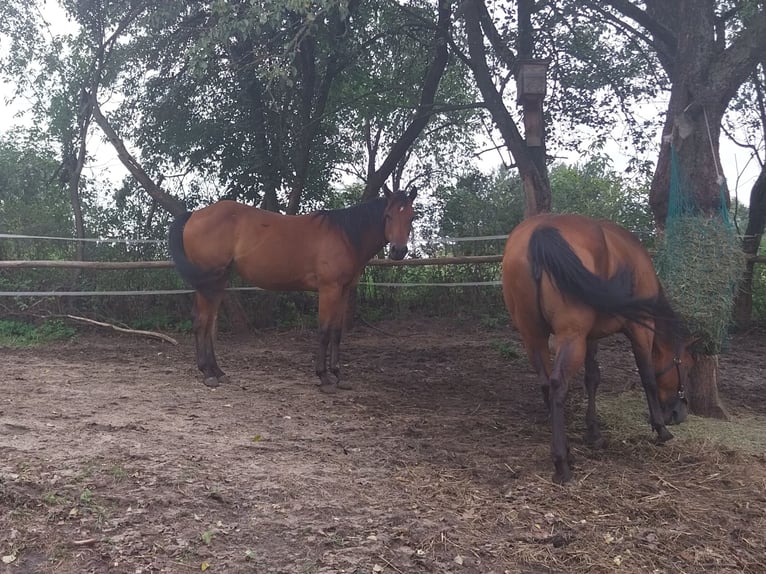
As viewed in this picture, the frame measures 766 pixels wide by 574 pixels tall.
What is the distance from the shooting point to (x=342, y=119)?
9.53 meters

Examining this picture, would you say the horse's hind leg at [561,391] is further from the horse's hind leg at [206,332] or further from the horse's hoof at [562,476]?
the horse's hind leg at [206,332]

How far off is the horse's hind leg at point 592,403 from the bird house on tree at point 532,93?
2.37m

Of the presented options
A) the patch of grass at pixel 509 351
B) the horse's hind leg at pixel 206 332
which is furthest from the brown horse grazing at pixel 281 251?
the patch of grass at pixel 509 351

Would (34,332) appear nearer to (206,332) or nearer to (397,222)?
(206,332)

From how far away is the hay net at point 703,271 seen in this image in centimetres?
391

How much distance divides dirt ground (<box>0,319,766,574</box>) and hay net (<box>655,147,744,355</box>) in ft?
2.31

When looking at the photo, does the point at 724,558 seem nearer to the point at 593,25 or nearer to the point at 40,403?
the point at 40,403

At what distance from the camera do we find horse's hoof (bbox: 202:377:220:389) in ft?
17.1

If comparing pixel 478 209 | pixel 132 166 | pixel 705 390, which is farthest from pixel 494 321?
pixel 132 166

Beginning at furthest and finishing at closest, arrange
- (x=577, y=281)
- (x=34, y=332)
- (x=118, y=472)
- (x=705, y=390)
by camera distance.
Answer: (x=34, y=332) < (x=705, y=390) < (x=577, y=281) < (x=118, y=472)

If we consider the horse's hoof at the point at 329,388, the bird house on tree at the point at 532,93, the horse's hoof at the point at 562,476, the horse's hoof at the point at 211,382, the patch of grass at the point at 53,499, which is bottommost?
the horse's hoof at the point at 562,476

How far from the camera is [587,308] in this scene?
3.22 m

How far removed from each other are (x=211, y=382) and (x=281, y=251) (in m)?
1.25

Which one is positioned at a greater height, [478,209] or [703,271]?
[478,209]
